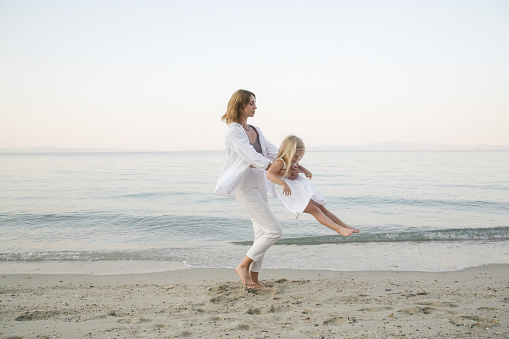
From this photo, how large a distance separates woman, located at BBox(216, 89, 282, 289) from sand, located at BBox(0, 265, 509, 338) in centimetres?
80

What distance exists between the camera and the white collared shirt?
4.14 metres

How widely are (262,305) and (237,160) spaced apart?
1655 millimetres

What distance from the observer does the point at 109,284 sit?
542 centimetres

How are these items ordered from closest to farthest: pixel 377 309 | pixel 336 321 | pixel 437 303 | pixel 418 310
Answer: pixel 336 321 < pixel 418 310 < pixel 377 309 < pixel 437 303

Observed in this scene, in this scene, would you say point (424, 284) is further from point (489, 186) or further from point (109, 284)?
point (489, 186)

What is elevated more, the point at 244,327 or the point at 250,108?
the point at 250,108

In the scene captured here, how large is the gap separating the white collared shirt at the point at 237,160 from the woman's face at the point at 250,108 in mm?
202

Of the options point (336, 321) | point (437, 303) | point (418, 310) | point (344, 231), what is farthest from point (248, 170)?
point (437, 303)

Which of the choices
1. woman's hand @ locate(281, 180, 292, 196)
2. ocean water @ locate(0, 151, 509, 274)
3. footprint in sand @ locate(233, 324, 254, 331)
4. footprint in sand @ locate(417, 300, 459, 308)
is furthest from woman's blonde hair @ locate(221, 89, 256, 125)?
ocean water @ locate(0, 151, 509, 274)

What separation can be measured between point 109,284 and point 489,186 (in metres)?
19.8

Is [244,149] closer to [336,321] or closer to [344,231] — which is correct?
[344,231]

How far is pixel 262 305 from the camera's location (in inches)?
162

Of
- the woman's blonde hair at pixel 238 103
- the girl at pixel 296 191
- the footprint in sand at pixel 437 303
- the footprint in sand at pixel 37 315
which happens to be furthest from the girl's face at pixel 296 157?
the footprint in sand at pixel 37 315

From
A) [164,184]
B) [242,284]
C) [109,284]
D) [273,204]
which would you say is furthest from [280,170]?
[164,184]
